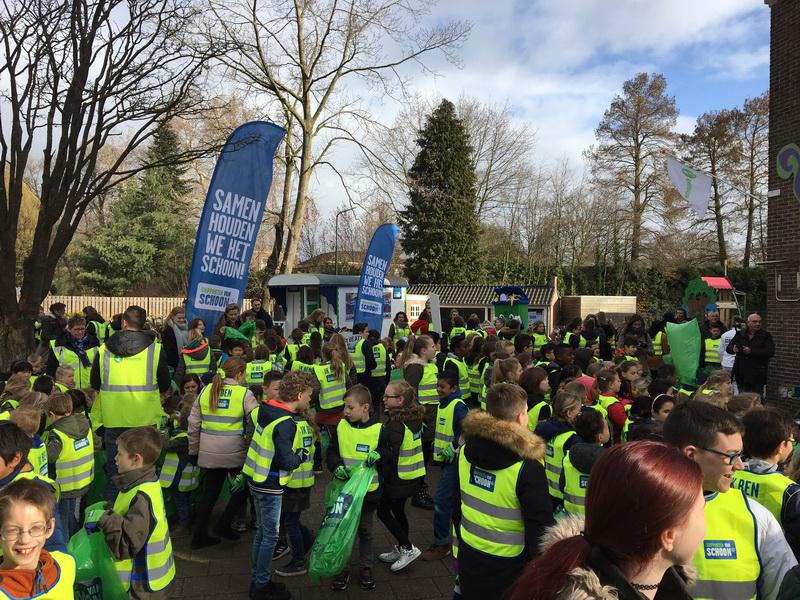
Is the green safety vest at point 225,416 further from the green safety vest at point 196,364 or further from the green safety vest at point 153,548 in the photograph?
the green safety vest at point 196,364

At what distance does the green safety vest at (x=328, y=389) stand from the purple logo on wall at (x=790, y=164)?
9071 millimetres

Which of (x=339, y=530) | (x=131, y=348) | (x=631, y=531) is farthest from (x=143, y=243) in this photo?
(x=631, y=531)

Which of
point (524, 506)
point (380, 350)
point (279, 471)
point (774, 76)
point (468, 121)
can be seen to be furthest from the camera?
point (468, 121)

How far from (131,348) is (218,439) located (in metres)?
1.29

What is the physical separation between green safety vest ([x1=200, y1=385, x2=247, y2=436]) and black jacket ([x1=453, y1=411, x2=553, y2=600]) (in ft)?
8.87

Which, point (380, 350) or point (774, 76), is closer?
point (380, 350)

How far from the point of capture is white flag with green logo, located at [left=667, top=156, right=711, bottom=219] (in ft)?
46.6

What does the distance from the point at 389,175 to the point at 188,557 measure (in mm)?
20651

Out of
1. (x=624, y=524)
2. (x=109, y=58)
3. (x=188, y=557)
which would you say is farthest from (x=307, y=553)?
(x=109, y=58)

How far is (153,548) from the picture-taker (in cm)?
342

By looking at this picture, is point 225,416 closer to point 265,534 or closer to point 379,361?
point 265,534

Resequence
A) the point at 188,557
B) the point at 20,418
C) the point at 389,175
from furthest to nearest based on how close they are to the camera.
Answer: the point at 389,175, the point at 188,557, the point at 20,418

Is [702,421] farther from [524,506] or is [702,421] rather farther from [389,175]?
[389,175]

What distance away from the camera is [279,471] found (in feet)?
14.9
